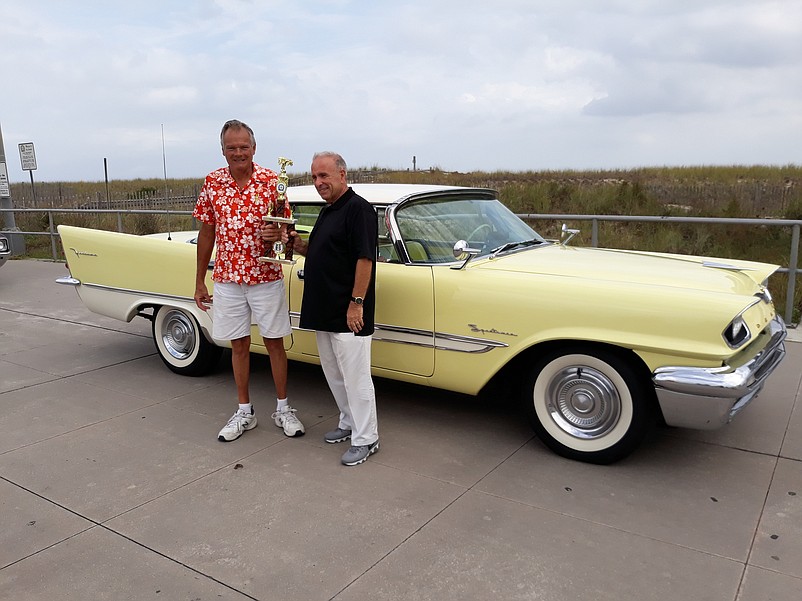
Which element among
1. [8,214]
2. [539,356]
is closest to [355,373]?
[539,356]

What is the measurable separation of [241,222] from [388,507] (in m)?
1.84

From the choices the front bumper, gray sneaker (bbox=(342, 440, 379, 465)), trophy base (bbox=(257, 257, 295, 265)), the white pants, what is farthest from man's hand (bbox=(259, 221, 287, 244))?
the front bumper

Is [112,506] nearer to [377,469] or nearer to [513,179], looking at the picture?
[377,469]

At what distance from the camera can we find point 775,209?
14461mm

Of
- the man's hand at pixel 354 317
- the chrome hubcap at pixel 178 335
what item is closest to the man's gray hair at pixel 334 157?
the man's hand at pixel 354 317

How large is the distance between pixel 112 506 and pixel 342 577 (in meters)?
1.36

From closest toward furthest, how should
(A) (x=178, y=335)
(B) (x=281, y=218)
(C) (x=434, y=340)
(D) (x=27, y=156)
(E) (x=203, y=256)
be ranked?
(B) (x=281, y=218) < (C) (x=434, y=340) < (E) (x=203, y=256) < (A) (x=178, y=335) < (D) (x=27, y=156)

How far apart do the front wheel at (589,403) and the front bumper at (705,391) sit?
16 centimetres

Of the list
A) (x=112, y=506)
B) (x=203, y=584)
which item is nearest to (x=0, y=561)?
(x=112, y=506)

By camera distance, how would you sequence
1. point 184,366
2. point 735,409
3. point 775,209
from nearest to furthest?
point 735,409 → point 184,366 → point 775,209

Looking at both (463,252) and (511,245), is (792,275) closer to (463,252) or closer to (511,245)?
(511,245)

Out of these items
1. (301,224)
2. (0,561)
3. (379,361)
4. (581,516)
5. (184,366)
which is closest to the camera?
(0,561)

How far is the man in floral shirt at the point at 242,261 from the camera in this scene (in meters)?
3.97

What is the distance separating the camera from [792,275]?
6.39 m
